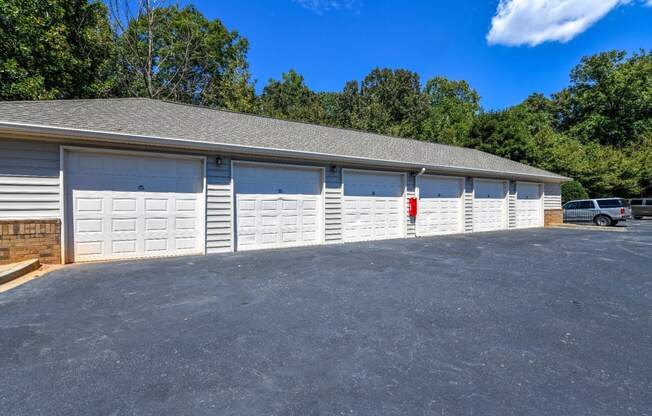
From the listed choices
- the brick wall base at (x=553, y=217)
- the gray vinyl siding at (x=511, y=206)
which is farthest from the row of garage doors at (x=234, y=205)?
the brick wall base at (x=553, y=217)

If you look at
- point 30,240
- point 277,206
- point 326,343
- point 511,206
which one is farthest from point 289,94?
point 326,343

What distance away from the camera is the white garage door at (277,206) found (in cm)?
816

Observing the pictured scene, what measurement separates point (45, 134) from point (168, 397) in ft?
20.6

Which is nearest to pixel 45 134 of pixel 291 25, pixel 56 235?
pixel 56 235

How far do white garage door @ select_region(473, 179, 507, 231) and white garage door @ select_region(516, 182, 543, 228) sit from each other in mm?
1190

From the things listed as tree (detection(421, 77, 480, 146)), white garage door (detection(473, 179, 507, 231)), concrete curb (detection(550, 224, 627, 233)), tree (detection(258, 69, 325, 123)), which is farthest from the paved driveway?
tree (detection(258, 69, 325, 123))

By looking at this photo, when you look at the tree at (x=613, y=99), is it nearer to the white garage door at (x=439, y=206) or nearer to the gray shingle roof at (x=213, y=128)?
the gray shingle roof at (x=213, y=128)

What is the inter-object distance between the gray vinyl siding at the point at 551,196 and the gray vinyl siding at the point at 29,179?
1951 centimetres

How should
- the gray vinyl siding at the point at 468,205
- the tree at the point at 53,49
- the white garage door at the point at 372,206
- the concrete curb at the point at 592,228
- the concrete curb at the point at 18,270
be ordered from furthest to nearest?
1. the concrete curb at the point at 592,228
2. the gray vinyl siding at the point at 468,205
3. the tree at the point at 53,49
4. the white garage door at the point at 372,206
5. the concrete curb at the point at 18,270

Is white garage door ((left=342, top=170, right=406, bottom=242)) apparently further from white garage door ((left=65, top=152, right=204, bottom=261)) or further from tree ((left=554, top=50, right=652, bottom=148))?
tree ((left=554, top=50, right=652, bottom=148))

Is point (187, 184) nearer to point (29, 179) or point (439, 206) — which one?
point (29, 179)

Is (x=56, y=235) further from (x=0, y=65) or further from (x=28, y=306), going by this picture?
(x=0, y=65)

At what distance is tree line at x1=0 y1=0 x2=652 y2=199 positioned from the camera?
12.9 m

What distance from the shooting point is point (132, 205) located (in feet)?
22.5
